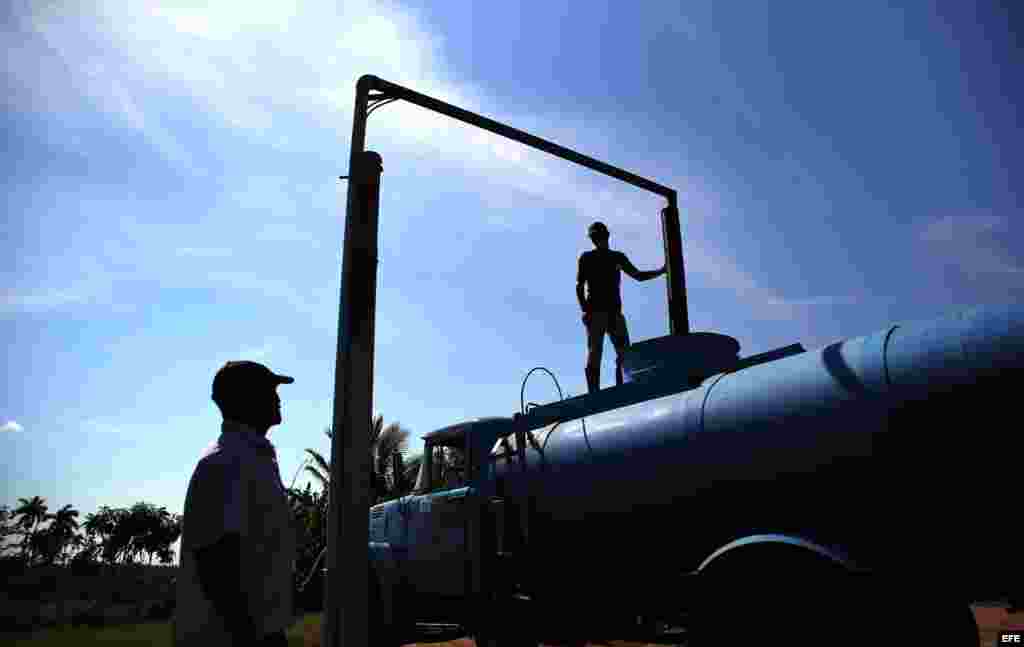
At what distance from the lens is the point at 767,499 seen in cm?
454

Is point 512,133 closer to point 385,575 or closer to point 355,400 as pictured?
point 355,400

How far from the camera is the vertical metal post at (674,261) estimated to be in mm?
8578

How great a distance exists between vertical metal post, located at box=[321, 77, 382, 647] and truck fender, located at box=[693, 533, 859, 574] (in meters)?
2.38

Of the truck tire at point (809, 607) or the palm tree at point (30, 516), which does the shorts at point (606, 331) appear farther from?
the palm tree at point (30, 516)

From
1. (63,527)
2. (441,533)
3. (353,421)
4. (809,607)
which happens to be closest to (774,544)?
(809,607)

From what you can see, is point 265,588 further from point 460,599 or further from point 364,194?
point 460,599

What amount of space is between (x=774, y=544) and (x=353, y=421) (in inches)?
A: 115

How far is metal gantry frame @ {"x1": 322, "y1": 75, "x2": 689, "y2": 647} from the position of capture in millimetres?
4348

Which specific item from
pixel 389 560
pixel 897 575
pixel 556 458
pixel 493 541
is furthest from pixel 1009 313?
pixel 389 560

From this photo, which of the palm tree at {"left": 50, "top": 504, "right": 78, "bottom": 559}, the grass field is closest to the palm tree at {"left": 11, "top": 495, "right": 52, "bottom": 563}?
the palm tree at {"left": 50, "top": 504, "right": 78, "bottom": 559}

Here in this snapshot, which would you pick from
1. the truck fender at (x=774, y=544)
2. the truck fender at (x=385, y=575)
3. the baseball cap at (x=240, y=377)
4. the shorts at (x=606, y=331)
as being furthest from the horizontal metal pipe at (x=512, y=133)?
the truck fender at (x=385, y=575)

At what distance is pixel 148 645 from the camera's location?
18391mm

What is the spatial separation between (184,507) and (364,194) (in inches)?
122

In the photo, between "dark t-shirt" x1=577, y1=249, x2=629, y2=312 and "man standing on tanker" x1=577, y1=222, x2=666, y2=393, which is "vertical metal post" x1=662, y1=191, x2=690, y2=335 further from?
"dark t-shirt" x1=577, y1=249, x2=629, y2=312
